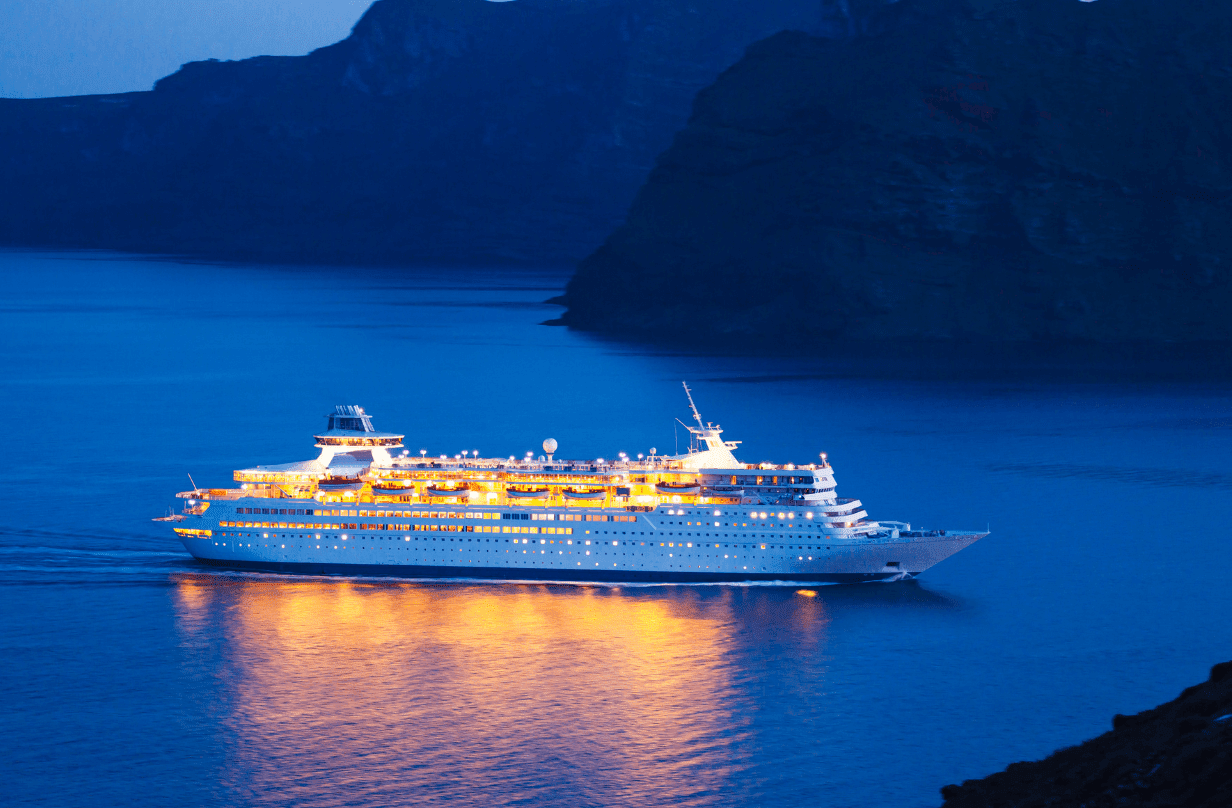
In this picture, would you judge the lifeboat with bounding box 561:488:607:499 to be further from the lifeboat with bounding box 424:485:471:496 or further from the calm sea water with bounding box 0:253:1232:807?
the lifeboat with bounding box 424:485:471:496

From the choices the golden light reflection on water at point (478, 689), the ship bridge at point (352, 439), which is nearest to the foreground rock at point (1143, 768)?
the golden light reflection on water at point (478, 689)

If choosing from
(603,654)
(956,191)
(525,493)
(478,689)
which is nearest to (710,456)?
(525,493)

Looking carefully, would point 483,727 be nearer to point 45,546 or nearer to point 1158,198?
point 45,546

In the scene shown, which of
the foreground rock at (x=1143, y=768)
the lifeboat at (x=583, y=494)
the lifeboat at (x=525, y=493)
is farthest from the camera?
the lifeboat at (x=525, y=493)

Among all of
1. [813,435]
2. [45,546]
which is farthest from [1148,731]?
[813,435]

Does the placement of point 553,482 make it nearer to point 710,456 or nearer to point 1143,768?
point 710,456

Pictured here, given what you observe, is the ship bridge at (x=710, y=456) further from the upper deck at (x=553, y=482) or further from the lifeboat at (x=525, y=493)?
the lifeboat at (x=525, y=493)
